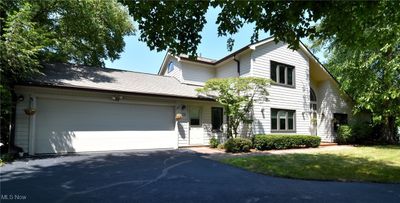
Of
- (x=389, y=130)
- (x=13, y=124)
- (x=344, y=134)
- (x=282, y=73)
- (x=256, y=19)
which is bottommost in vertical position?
(x=344, y=134)

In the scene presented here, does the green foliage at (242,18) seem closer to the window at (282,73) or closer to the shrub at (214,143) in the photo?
the shrub at (214,143)

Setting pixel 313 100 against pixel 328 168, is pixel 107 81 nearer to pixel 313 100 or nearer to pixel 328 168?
pixel 328 168

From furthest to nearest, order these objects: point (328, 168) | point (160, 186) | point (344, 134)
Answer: point (344, 134), point (328, 168), point (160, 186)

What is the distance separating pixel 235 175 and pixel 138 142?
6673mm

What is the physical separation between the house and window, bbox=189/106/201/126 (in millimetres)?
57

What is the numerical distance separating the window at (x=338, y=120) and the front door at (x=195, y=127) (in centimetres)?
1093

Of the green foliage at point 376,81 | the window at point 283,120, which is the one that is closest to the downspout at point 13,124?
the window at point 283,120

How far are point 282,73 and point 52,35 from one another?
43.2 feet

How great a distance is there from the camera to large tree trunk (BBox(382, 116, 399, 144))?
1805cm

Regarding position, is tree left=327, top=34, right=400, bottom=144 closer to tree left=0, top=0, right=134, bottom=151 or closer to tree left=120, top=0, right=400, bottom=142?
tree left=120, top=0, right=400, bottom=142

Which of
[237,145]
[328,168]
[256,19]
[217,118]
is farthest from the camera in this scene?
[217,118]

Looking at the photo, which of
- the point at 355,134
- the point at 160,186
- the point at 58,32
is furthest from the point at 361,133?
the point at 58,32

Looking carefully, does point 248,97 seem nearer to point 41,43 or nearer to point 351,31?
point 351,31

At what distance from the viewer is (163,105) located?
13.5 meters
